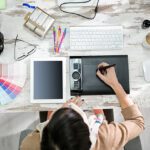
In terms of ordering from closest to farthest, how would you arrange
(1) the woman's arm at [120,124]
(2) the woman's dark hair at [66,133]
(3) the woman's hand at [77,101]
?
(2) the woman's dark hair at [66,133] < (1) the woman's arm at [120,124] < (3) the woman's hand at [77,101]

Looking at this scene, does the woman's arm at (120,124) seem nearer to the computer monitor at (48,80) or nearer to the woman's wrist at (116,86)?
the woman's wrist at (116,86)

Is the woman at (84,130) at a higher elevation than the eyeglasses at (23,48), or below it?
below

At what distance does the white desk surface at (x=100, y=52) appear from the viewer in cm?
Result: 152

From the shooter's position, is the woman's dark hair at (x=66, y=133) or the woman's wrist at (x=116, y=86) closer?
the woman's dark hair at (x=66, y=133)

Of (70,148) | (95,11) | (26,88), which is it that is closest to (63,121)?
(70,148)

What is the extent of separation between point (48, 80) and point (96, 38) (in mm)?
307

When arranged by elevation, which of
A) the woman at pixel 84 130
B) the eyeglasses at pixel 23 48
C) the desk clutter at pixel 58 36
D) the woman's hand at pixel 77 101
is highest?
the desk clutter at pixel 58 36

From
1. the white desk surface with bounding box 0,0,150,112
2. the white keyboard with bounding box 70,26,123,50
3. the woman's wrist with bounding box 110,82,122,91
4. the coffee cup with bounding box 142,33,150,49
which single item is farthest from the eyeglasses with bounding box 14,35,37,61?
the coffee cup with bounding box 142,33,150,49

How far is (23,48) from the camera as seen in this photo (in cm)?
155

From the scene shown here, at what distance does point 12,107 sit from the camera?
1.51 metres

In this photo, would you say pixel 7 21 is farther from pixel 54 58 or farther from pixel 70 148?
pixel 70 148

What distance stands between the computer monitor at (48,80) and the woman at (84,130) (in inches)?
3.6

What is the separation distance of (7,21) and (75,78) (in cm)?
44

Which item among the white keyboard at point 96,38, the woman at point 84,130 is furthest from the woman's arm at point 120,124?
the white keyboard at point 96,38
